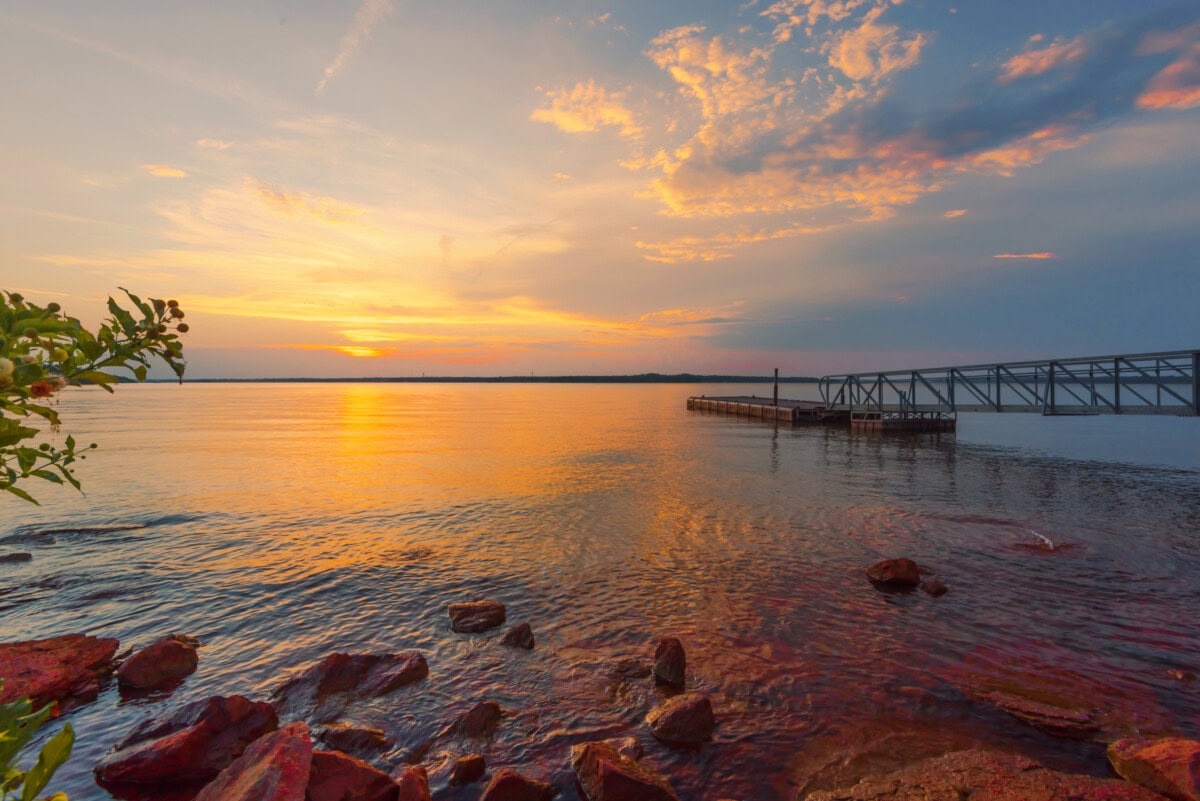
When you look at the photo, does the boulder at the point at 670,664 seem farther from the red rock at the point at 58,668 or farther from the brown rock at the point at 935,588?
the red rock at the point at 58,668

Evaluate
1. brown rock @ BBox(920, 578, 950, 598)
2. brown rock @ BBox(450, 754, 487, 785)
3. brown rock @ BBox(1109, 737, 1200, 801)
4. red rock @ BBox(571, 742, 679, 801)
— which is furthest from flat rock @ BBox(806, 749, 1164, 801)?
brown rock @ BBox(920, 578, 950, 598)

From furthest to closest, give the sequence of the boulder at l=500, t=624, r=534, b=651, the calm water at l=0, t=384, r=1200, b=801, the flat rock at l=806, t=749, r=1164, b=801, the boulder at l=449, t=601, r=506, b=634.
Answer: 1. the boulder at l=449, t=601, r=506, b=634
2. the boulder at l=500, t=624, r=534, b=651
3. the calm water at l=0, t=384, r=1200, b=801
4. the flat rock at l=806, t=749, r=1164, b=801

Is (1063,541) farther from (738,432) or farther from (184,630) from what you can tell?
(738,432)

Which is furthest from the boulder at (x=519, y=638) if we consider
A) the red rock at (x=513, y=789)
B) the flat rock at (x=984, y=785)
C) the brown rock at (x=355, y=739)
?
the flat rock at (x=984, y=785)

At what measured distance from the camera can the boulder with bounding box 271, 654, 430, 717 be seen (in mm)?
8477

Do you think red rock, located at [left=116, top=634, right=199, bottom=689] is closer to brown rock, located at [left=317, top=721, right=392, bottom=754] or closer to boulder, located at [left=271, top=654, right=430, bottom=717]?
boulder, located at [left=271, top=654, right=430, bottom=717]

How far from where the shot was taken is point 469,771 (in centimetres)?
688

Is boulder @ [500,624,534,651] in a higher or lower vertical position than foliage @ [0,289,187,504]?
lower

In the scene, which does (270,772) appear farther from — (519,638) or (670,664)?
(670,664)

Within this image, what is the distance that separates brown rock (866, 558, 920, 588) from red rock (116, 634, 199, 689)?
14263 mm

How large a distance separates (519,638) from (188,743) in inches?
202

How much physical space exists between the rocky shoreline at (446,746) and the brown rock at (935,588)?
133 inches

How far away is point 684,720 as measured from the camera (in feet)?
25.3

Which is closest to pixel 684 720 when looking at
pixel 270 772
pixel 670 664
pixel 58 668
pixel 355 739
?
pixel 670 664
